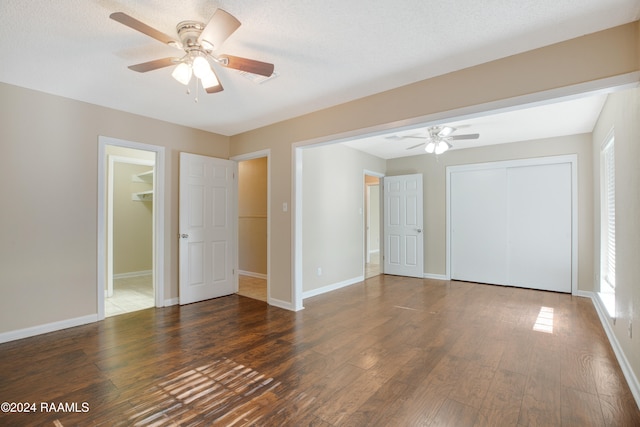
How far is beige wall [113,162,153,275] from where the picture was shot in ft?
19.5

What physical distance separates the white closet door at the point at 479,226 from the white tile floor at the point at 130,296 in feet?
17.4

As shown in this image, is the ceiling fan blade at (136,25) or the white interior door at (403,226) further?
the white interior door at (403,226)

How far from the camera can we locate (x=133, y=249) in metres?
6.12

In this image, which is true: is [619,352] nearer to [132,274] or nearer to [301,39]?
[301,39]

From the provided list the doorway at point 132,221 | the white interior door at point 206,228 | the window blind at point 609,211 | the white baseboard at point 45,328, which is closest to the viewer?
the white baseboard at point 45,328

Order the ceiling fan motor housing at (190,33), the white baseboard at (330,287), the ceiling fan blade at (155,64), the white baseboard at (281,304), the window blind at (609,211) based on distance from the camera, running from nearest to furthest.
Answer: the ceiling fan motor housing at (190,33)
the ceiling fan blade at (155,64)
the window blind at (609,211)
the white baseboard at (281,304)
the white baseboard at (330,287)

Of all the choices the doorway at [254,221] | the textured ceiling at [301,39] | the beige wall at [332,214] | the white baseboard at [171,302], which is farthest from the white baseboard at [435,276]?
the white baseboard at [171,302]

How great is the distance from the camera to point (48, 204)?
3.24 metres

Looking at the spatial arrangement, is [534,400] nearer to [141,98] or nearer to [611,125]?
[611,125]

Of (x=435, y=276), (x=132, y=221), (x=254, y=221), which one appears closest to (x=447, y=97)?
(x=435, y=276)

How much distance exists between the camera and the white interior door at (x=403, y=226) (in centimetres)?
615

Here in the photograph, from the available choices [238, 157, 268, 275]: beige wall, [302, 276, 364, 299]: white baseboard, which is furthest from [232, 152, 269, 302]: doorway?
[302, 276, 364, 299]: white baseboard

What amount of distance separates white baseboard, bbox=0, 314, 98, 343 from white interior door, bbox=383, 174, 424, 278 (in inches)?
201

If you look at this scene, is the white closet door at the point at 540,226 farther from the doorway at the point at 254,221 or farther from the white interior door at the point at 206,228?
the white interior door at the point at 206,228
